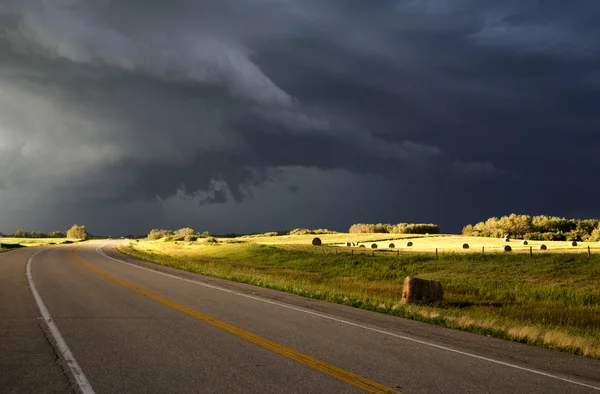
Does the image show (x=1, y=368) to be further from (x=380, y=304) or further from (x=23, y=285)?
(x=23, y=285)

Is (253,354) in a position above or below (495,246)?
below

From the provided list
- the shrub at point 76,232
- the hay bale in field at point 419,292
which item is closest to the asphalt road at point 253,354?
the hay bale in field at point 419,292

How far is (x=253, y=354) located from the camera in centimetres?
889

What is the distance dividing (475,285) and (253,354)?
3028 centimetres

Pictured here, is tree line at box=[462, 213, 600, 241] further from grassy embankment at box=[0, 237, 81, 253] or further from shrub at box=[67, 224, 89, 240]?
shrub at box=[67, 224, 89, 240]

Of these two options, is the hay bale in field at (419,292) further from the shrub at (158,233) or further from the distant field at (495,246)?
the shrub at (158,233)

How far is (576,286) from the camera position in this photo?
33969 mm

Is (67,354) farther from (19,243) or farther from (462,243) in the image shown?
(19,243)

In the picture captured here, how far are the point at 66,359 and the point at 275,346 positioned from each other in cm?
371

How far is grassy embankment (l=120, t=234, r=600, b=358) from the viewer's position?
559 inches

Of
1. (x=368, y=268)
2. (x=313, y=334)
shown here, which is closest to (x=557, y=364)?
(x=313, y=334)

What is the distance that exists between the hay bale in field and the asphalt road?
25.4ft

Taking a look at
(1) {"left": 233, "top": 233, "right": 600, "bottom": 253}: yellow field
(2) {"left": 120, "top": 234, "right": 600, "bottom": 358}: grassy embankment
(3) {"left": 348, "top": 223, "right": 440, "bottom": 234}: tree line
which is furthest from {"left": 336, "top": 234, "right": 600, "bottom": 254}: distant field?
(3) {"left": 348, "top": 223, "right": 440, "bottom": 234}: tree line

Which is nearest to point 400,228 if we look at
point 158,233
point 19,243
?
point 158,233
